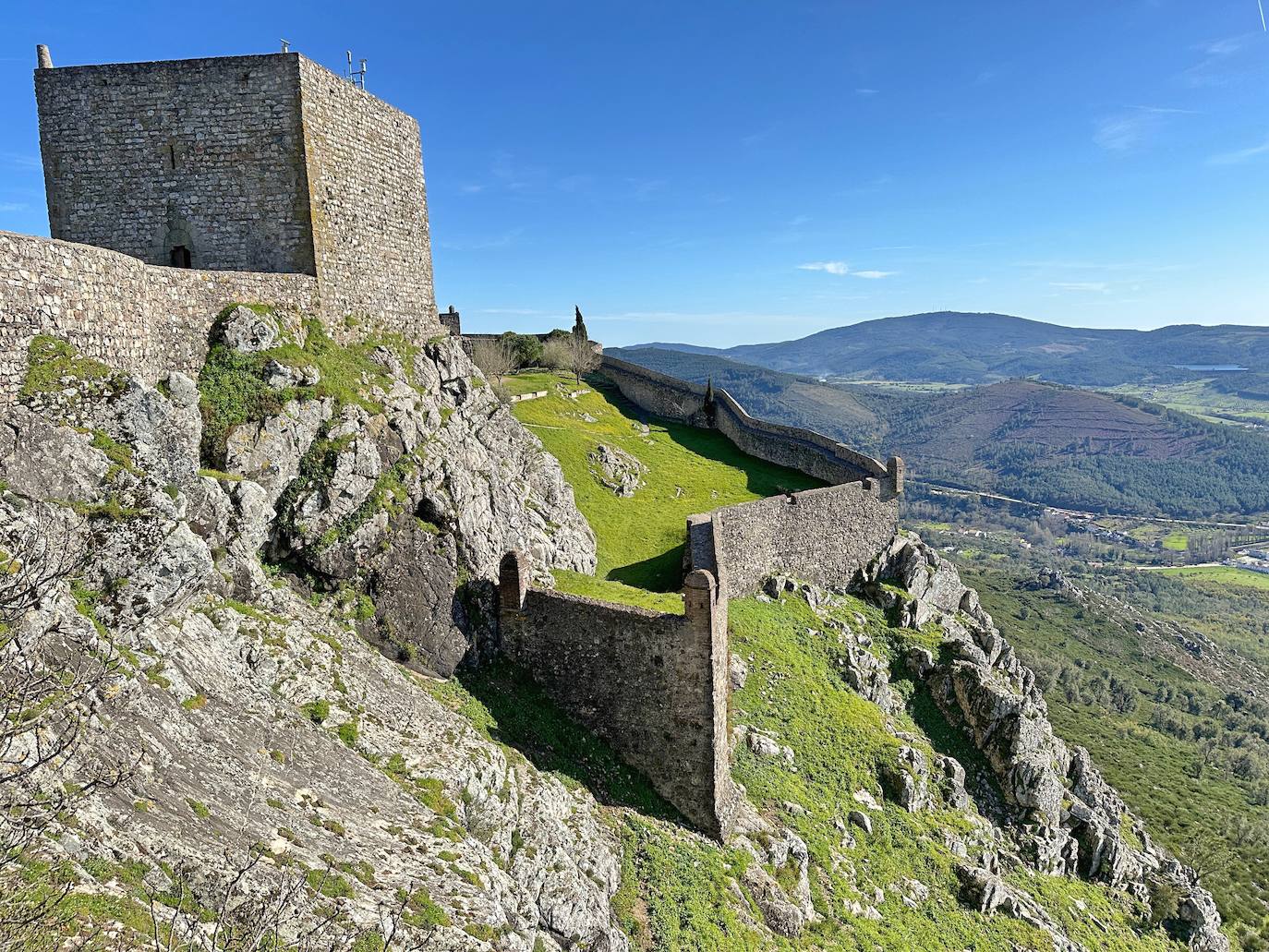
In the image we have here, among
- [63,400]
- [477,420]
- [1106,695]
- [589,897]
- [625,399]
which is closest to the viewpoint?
[63,400]

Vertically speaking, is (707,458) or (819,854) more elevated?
(707,458)

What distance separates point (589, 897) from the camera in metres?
14.7

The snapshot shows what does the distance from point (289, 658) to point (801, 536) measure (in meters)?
21.7

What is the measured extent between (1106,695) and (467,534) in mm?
94314

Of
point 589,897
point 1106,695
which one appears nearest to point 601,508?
point 589,897

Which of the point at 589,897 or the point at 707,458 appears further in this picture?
the point at 707,458

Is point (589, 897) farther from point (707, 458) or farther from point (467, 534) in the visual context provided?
point (707, 458)

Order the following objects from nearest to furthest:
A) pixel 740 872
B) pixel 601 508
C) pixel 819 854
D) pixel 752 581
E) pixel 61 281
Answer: pixel 61 281, pixel 740 872, pixel 819 854, pixel 752 581, pixel 601 508

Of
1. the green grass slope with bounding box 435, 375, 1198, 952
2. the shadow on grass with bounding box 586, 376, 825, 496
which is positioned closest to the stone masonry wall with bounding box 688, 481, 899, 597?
the green grass slope with bounding box 435, 375, 1198, 952

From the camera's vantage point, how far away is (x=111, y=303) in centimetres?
1327

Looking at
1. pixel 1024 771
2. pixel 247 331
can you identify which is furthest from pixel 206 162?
pixel 1024 771

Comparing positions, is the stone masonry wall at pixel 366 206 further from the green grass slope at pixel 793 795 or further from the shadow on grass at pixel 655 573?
the shadow on grass at pixel 655 573

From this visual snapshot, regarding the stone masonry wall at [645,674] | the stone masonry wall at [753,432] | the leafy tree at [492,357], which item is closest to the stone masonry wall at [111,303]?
the stone masonry wall at [645,674]

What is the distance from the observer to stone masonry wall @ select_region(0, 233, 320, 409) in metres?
11.4
